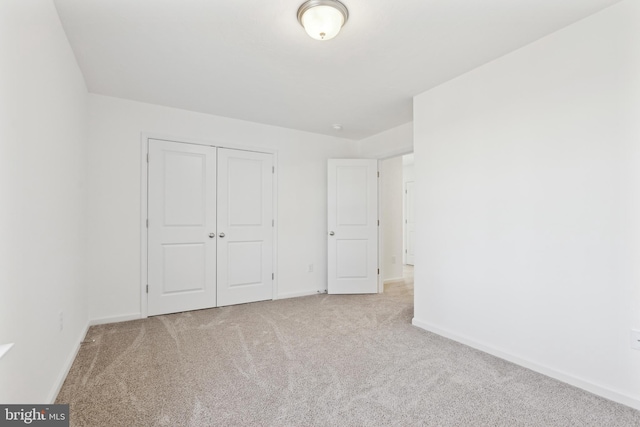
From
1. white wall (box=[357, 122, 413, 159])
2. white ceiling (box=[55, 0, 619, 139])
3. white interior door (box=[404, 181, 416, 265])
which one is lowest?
white interior door (box=[404, 181, 416, 265])

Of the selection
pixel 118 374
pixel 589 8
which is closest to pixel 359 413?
pixel 118 374

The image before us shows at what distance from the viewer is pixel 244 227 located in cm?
405

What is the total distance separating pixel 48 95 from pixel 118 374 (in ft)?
6.08

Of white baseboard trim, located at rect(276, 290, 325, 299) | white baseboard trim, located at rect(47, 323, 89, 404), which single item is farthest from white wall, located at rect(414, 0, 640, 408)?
white baseboard trim, located at rect(47, 323, 89, 404)

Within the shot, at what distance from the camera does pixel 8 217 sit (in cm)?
127

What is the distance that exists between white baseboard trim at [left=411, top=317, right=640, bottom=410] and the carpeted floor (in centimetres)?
5

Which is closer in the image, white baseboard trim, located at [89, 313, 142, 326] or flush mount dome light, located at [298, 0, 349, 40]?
flush mount dome light, located at [298, 0, 349, 40]

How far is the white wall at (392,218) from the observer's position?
526 cm

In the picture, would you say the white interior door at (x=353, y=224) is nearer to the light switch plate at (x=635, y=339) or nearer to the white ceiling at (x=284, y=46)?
the white ceiling at (x=284, y=46)

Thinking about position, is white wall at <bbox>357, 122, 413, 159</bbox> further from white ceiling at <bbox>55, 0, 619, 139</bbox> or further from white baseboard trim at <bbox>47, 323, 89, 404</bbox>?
white baseboard trim at <bbox>47, 323, 89, 404</bbox>

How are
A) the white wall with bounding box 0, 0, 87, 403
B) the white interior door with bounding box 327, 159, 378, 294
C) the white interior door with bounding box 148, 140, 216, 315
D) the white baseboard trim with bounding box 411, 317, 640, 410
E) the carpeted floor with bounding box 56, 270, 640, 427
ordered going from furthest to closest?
the white interior door with bounding box 327, 159, 378, 294 < the white interior door with bounding box 148, 140, 216, 315 < the white baseboard trim with bounding box 411, 317, 640, 410 < the carpeted floor with bounding box 56, 270, 640, 427 < the white wall with bounding box 0, 0, 87, 403

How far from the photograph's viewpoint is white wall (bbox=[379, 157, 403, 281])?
5.26m

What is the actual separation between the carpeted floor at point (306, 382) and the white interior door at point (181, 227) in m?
0.52

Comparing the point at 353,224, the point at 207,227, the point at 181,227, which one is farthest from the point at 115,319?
the point at 353,224
